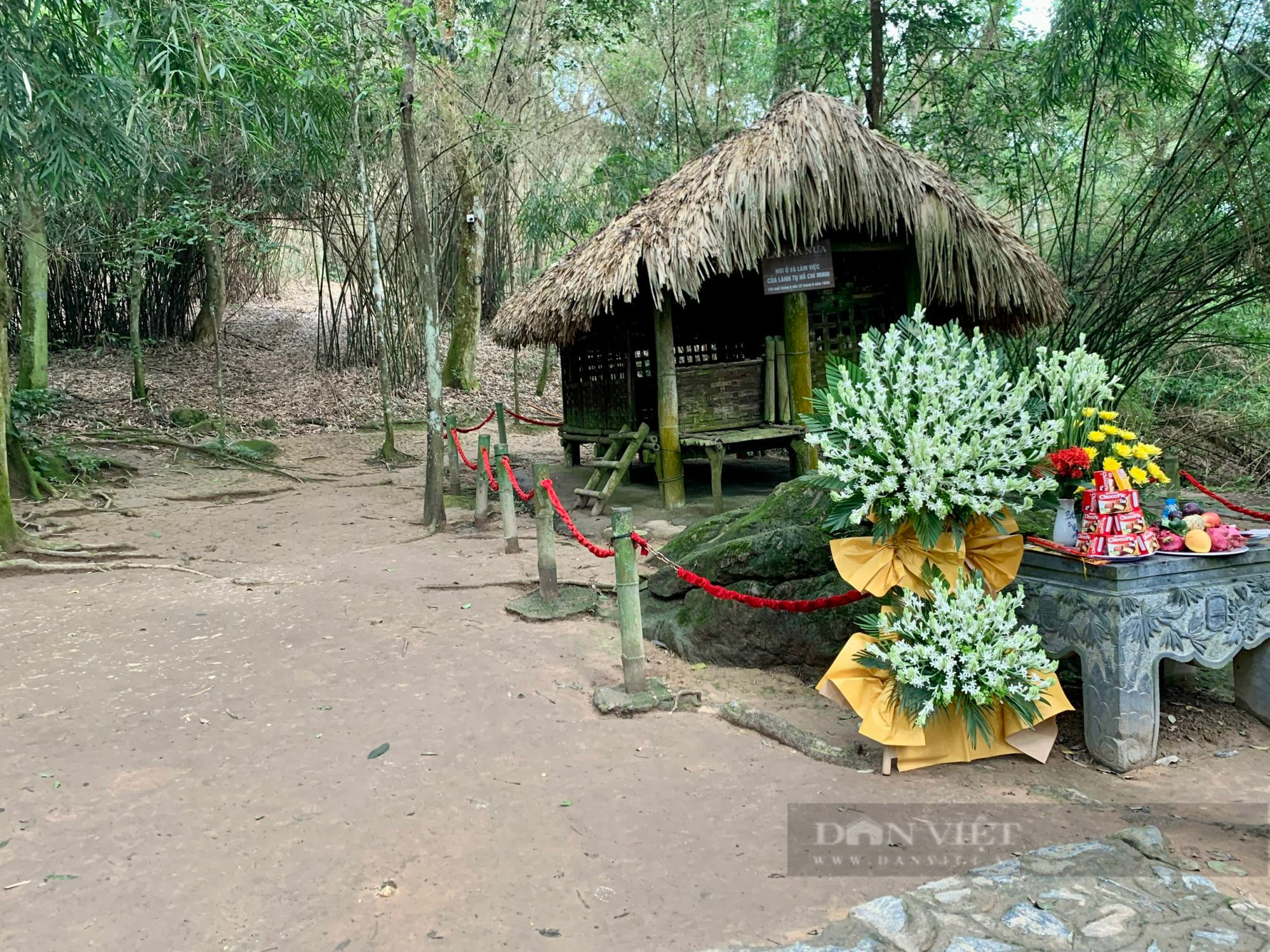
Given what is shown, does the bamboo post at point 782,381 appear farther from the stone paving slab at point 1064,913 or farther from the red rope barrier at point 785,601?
the stone paving slab at point 1064,913

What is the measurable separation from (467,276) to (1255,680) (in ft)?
38.0

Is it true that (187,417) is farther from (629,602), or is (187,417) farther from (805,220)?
(629,602)

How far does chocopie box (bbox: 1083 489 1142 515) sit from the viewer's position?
3002 mm

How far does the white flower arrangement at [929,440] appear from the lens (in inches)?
118

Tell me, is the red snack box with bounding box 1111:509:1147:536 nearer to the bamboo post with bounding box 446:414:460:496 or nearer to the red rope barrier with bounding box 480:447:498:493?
the red rope barrier with bounding box 480:447:498:493

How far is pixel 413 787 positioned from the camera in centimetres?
315

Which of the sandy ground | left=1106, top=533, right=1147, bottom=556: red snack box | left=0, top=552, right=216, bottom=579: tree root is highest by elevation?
left=1106, top=533, right=1147, bottom=556: red snack box

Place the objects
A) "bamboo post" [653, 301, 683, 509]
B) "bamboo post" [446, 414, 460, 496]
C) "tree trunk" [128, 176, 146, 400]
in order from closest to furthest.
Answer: "bamboo post" [653, 301, 683, 509], "bamboo post" [446, 414, 460, 496], "tree trunk" [128, 176, 146, 400]

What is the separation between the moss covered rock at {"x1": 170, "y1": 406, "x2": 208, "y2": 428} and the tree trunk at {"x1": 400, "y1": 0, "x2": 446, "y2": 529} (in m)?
5.00

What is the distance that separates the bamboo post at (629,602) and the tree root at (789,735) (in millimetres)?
317

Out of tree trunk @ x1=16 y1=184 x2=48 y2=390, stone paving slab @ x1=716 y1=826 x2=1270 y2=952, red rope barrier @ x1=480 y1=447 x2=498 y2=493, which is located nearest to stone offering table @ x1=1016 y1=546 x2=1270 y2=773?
stone paving slab @ x1=716 y1=826 x2=1270 y2=952

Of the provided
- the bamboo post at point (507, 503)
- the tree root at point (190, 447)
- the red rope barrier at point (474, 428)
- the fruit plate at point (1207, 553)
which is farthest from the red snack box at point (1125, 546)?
the tree root at point (190, 447)

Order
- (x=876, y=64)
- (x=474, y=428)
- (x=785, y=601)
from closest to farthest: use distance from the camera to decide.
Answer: (x=785, y=601) → (x=876, y=64) → (x=474, y=428)

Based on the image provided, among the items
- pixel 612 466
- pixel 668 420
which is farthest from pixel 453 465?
pixel 668 420
